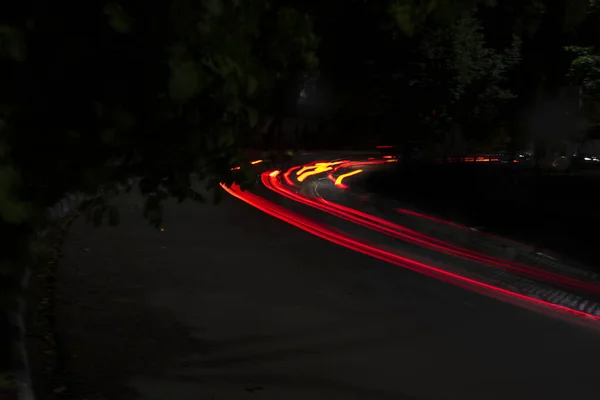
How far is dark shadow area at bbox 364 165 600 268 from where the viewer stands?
15.5 meters

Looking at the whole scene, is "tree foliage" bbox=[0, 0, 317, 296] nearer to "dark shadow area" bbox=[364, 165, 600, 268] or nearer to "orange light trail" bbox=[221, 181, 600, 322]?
"orange light trail" bbox=[221, 181, 600, 322]

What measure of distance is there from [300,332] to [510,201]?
567 inches

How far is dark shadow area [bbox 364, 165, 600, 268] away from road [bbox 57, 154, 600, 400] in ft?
10.9

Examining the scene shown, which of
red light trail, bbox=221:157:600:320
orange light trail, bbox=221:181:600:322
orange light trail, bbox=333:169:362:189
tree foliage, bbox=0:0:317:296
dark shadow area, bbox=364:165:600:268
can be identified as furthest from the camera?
orange light trail, bbox=333:169:362:189

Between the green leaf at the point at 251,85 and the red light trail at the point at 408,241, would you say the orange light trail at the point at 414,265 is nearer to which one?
the red light trail at the point at 408,241

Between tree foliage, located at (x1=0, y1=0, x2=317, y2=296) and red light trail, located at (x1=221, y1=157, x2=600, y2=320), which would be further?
red light trail, located at (x1=221, y1=157, x2=600, y2=320)

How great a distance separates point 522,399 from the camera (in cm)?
586

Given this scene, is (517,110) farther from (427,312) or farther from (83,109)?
(83,109)

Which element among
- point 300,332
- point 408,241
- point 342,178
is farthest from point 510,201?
point 342,178

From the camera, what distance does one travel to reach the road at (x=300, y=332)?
242 inches

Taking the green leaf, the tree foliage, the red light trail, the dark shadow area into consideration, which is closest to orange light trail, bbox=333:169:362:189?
the dark shadow area

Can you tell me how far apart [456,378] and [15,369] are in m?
3.42

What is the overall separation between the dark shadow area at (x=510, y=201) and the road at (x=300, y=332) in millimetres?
3322

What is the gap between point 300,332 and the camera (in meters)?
7.88
